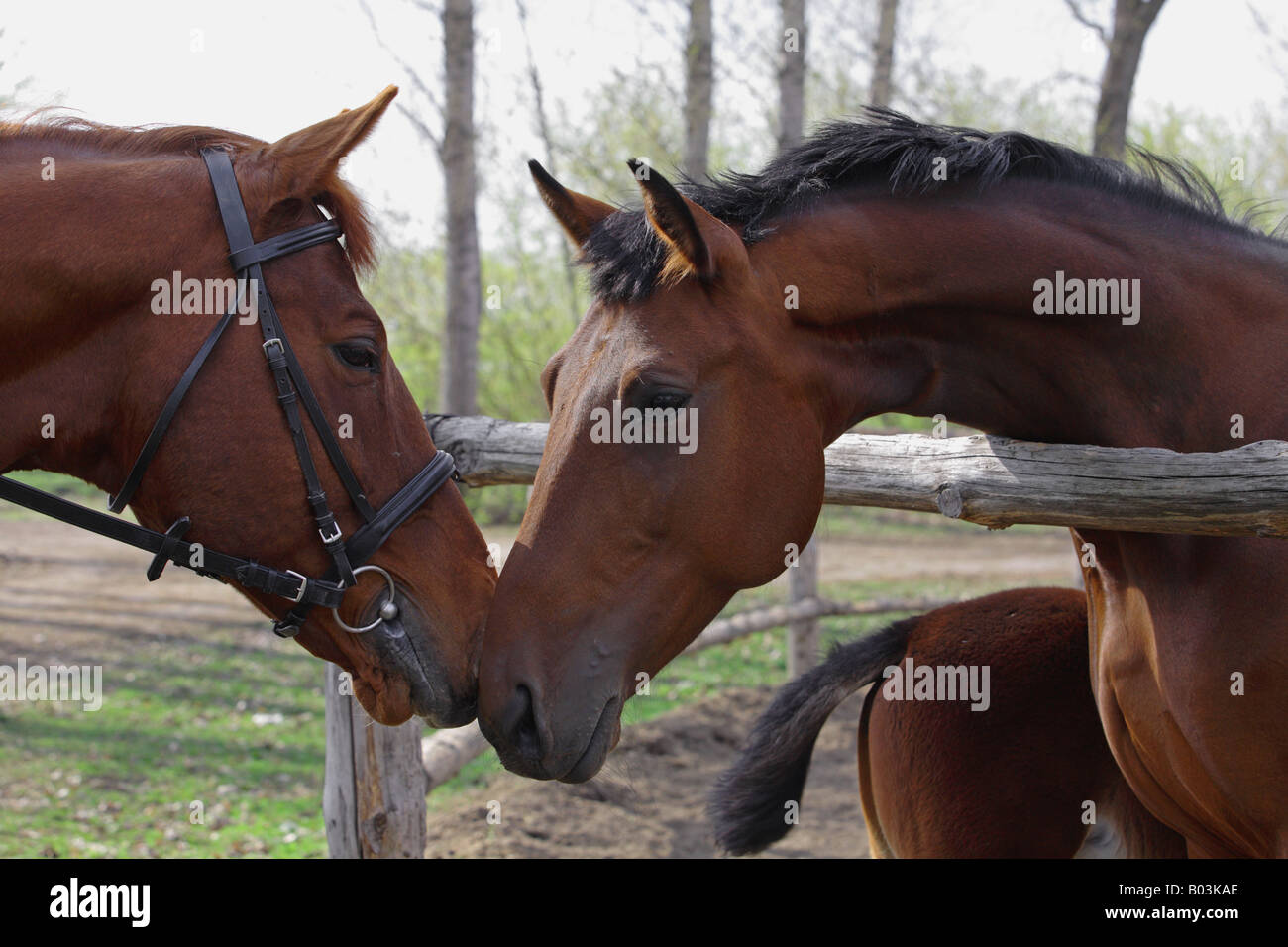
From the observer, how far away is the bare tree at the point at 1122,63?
772cm

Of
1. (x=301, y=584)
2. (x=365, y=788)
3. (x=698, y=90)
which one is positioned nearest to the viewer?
(x=301, y=584)

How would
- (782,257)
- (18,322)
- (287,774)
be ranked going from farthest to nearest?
1. (287,774)
2. (782,257)
3. (18,322)

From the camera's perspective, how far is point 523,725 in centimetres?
206

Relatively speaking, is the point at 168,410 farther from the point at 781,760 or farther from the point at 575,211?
the point at 781,760

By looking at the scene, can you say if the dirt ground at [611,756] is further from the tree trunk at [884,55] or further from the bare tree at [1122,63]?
the tree trunk at [884,55]

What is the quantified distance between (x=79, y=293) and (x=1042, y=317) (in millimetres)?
2033

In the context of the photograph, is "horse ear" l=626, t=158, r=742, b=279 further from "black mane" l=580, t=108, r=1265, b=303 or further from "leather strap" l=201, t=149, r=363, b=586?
"leather strap" l=201, t=149, r=363, b=586

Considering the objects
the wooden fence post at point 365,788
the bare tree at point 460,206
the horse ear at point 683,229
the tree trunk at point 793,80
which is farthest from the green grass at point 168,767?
the tree trunk at point 793,80

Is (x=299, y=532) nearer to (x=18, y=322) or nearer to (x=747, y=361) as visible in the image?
(x=18, y=322)

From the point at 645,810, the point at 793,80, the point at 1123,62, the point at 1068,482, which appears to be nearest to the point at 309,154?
the point at 1068,482

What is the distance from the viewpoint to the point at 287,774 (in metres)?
6.64

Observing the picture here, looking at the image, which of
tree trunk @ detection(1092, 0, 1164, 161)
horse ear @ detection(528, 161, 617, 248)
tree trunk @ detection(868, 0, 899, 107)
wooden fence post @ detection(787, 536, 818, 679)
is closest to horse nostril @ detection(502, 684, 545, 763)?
horse ear @ detection(528, 161, 617, 248)
